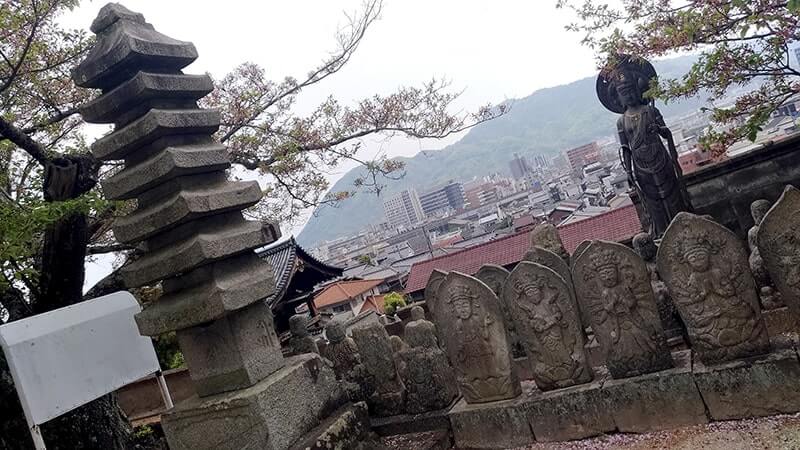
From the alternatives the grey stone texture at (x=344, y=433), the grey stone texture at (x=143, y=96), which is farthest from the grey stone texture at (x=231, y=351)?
the grey stone texture at (x=143, y=96)

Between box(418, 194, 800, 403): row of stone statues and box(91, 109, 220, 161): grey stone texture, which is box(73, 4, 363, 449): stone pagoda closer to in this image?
box(91, 109, 220, 161): grey stone texture

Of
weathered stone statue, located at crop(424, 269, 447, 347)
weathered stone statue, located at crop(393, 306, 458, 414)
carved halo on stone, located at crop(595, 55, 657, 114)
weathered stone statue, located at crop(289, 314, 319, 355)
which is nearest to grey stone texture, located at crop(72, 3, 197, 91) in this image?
weathered stone statue, located at crop(424, 269, 447, 347)

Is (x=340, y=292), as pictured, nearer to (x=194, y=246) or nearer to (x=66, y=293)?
(x=66, y=293)

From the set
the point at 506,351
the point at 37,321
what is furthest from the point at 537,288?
the point at 37,321

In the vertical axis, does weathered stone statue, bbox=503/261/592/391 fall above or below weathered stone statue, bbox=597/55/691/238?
below

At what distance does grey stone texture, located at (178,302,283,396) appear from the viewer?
3633mm

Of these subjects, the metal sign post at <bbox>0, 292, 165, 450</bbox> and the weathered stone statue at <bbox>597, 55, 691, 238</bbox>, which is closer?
the metal sign post at <bbox>0, 292, 165, 450</bbox>

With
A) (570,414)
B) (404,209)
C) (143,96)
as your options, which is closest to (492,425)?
(570,414)

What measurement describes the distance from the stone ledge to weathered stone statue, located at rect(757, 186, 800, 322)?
247 cm

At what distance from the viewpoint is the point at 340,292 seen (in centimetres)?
3141

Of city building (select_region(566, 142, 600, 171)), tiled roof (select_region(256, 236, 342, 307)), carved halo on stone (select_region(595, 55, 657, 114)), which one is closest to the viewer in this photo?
carved halo on stone (select_region(595, 55, 657, 114))

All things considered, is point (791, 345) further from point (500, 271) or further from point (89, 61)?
point (89, 61)

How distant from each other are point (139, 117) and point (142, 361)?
199 cm

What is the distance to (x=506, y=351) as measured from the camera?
4.11m
